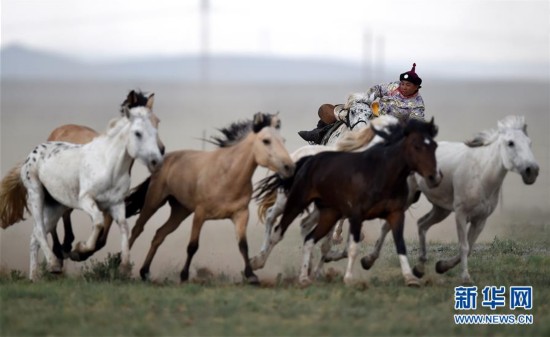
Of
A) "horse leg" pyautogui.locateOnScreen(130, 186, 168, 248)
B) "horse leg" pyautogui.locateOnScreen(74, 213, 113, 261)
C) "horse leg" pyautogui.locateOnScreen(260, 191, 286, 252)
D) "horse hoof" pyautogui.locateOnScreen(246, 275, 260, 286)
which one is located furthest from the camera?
"horse leg" pyautogui.locateOnScreen(260, 191, 286, 252)

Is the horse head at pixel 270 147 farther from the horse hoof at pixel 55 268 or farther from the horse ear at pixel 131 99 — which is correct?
the horse hoof at pixel 55 268

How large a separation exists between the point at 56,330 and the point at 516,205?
20.1m

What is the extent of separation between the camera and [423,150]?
12.4m

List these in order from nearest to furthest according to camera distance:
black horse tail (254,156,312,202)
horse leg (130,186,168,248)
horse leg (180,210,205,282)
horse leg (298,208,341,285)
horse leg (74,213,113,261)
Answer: horse leg (74,213,113,261)
horse leg (180,210,205,282)
horse leg (298,208,341,285)
black horse tail (254,156,312,202)
horse leg (130,186,168,248)

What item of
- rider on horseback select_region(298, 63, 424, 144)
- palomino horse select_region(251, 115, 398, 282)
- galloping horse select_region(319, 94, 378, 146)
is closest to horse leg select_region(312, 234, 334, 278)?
palomino horse select_region(251, 115, 398, 282)

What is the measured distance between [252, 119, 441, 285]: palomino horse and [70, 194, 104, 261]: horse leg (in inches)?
71.3

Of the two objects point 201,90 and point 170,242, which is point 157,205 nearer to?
point 170,242

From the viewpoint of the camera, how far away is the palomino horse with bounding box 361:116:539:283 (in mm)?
13172

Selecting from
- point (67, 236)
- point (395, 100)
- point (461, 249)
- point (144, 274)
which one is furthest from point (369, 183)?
point (67, 236)

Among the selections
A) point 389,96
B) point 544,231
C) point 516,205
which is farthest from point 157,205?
point 516,205

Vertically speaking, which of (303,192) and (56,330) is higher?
(303,192)

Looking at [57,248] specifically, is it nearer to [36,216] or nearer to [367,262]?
[36,216]

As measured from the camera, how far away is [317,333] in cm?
1000

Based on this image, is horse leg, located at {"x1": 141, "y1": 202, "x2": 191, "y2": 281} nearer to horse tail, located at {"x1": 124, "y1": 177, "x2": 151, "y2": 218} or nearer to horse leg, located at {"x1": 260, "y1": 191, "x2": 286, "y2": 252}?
horse tail, located at {"x1": 124, "y1": 177, "x2": 151, "y2": 218}
